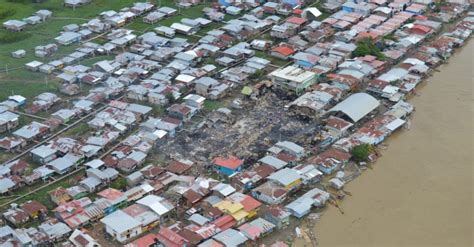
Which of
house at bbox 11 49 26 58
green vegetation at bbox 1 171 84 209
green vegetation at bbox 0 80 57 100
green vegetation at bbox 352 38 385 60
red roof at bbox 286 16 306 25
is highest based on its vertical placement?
green vegetation at bbox 352 38 385 60

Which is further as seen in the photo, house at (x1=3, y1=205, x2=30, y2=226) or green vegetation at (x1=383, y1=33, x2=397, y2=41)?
green vegetation at (x1=383, y1=33, x2=397, y2=41)

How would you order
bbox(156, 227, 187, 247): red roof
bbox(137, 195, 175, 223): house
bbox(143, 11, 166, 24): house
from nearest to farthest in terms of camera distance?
bbox(156, 227, 187, 247): red roof < bbox(137, 195, 175, 223): house < bbox(143, 11, 166, 24): house

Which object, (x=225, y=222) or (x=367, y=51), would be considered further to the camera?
(x=367, y=51)

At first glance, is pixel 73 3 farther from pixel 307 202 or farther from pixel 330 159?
pixel 307 202

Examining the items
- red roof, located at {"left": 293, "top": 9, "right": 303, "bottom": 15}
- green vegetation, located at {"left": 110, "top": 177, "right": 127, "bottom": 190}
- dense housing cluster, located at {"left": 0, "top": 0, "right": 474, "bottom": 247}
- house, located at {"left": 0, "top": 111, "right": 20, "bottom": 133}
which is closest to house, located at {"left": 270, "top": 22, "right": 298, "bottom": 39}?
dense housing cluster, located at {"left": 0, "top": 0, "right": 474, "bottom": 247}

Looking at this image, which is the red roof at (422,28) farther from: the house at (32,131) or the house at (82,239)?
the house at (82,239)

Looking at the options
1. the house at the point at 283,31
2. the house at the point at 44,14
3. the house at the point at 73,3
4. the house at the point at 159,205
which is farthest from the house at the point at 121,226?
the house at the point at 73,3

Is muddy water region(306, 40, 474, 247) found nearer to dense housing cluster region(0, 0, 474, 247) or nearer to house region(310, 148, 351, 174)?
dense housing cluster region(0, 0, 474, 247)

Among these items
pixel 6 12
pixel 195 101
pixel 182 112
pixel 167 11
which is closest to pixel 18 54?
pixel 6 12
